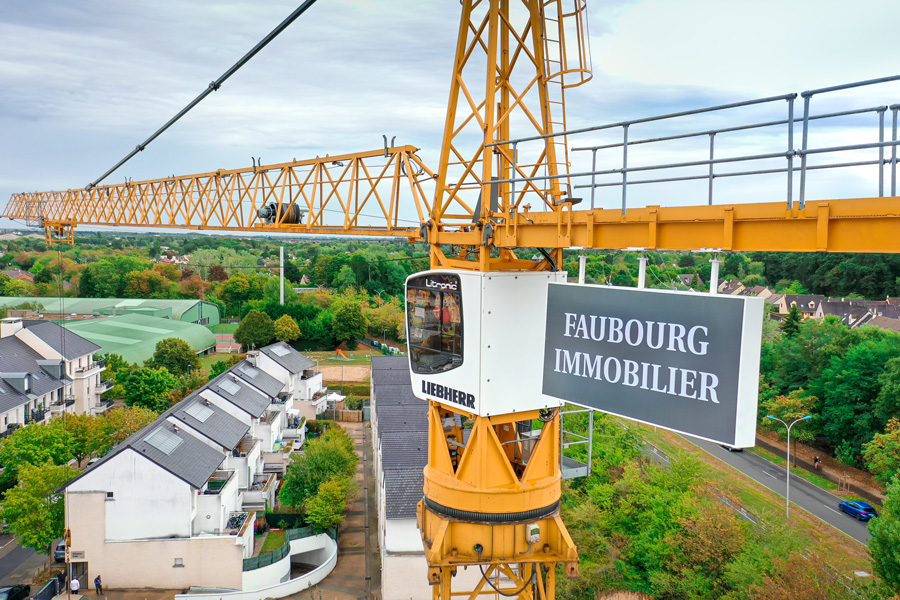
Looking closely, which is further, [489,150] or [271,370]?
[271,370]

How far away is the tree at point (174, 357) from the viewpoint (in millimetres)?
54406

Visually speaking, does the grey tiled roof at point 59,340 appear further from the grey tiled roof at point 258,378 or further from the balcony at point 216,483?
the balcony at point 216,483

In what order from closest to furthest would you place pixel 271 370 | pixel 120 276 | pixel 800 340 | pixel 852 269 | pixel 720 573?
pixel 720 573 < pixel 271 370 < pixel 800 340 < pixel 852 269 < pixel 120 276

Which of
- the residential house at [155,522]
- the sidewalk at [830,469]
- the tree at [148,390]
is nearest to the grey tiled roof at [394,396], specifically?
the residential house at [155,522]

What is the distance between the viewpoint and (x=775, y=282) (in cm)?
7612

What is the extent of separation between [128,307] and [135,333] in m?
22.4

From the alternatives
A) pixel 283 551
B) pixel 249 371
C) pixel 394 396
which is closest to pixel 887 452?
pixel 394 396

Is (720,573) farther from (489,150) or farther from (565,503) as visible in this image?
(489,150)

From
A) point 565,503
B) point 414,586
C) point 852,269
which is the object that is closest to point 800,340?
point 852,269

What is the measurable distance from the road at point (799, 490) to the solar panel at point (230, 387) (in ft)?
104

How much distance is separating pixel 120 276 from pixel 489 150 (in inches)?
4050

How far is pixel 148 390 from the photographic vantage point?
143 feet

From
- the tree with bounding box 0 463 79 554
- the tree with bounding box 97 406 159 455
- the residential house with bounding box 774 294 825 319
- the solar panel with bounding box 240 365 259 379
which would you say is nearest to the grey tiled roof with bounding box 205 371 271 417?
the solar panel with bounding box 240 365 259 379


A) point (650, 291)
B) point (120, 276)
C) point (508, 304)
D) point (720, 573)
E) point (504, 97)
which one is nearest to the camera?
point (650, 291)
